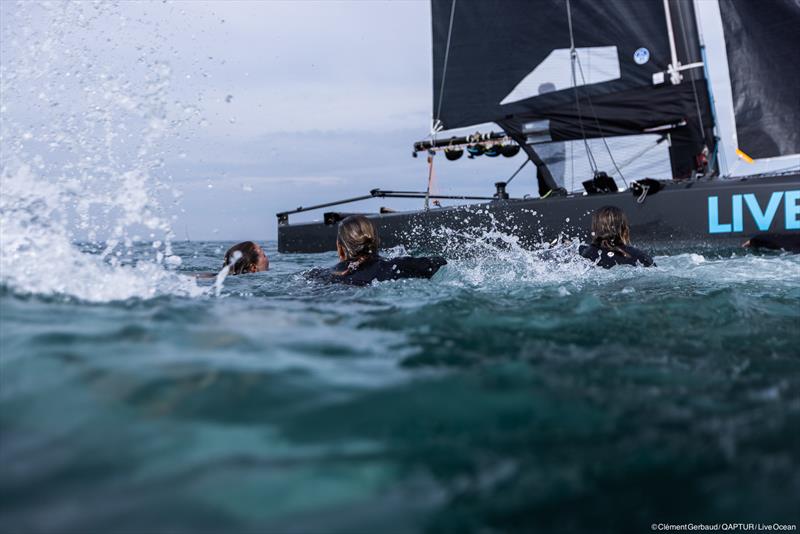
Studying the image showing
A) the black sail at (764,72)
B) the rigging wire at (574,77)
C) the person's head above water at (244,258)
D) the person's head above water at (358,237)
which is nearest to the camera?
the person's head above water at (358,237)

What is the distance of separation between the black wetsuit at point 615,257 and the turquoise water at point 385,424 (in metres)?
2.66

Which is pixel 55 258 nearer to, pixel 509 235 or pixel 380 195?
pixel 509 235

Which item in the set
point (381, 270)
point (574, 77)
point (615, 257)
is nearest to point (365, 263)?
point (381, 270)

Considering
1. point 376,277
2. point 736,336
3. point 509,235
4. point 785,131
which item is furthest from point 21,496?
point 785,131

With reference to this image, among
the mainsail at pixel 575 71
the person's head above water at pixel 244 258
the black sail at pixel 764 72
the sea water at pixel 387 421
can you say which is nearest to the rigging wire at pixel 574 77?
the mainsail at pixel 575 71

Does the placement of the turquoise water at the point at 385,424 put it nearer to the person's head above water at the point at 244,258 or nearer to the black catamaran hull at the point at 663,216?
the person's head above water at the point at 244,258

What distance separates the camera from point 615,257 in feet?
18.7

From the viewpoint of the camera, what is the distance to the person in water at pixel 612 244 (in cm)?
568

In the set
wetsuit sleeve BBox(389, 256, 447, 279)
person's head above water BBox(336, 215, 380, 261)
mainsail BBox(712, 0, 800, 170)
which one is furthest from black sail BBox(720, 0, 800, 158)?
person's head above water BBox(336, 215, 380, 261)

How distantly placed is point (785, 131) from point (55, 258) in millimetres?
9436

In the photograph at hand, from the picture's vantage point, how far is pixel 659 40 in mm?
10523

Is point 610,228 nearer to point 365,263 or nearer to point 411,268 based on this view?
point 411,268

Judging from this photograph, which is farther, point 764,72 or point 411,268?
point 764,72

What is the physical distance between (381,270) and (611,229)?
2.18 metres
